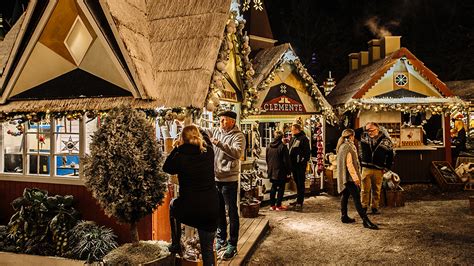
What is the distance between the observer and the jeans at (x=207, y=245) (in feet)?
16.6

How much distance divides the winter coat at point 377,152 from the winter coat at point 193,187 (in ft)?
19.5

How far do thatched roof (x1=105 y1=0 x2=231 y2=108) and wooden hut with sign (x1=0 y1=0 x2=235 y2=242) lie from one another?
0.02 m

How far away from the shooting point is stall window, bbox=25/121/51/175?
745 cm

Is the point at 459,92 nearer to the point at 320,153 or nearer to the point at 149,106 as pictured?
the point at 320,153

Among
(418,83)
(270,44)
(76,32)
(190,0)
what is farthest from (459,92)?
(76,32)

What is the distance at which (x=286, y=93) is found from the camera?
41.5 ft

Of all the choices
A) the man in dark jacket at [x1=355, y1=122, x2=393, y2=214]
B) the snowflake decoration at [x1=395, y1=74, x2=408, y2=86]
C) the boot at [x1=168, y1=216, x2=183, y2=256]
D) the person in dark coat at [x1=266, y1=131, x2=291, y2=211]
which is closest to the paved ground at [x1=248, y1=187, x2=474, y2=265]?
the man in dark jacket at [x1=355, y1=122, x2=393, y2=214]

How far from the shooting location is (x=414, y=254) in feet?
Answer: 23.1

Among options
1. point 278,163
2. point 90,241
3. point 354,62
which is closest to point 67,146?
point 90,241

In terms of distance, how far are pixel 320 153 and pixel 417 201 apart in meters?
3.02

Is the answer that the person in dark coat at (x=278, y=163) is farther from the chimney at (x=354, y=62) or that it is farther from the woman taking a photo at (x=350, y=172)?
the chimney at (x=354, y=62)

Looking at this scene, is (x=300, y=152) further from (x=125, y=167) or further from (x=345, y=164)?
(x=125, y=167)

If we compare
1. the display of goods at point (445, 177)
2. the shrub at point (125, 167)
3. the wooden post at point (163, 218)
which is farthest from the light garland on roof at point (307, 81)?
the shrub at point (125, 167)

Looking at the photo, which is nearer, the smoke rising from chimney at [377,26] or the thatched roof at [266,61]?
the thatched roof at [266,61]
